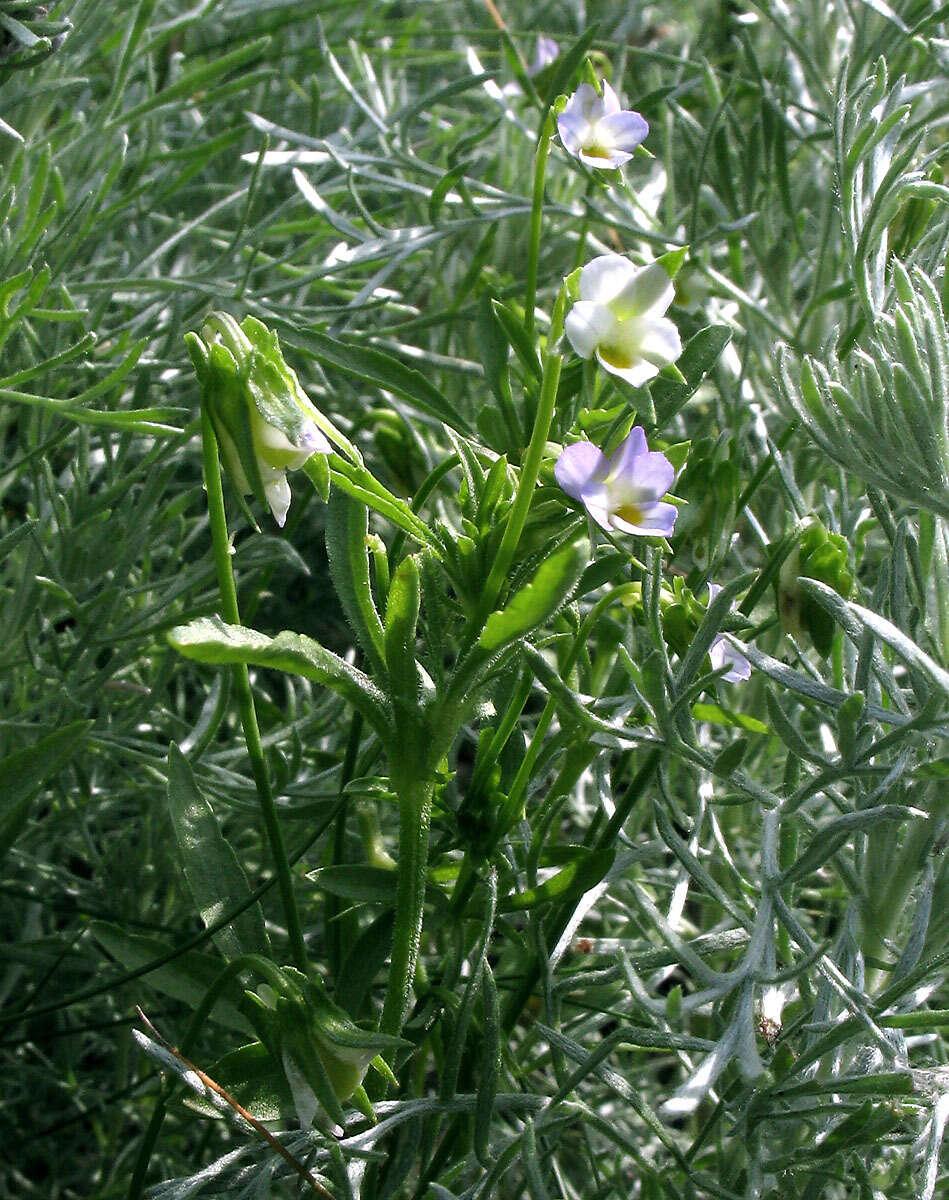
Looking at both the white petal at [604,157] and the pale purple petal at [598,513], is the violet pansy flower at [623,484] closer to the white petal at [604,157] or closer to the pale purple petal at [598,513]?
the pale purple petal at [598,513]

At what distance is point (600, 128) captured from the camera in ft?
2.25

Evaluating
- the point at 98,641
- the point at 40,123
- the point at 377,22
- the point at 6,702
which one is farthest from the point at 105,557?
the point at 377,22

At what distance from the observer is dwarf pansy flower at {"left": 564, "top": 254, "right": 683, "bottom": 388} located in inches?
20.3

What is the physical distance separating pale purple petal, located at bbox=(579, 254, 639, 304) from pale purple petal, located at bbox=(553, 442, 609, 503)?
0.07 metres

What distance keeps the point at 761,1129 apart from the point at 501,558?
314 millimetres

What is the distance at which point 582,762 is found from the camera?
675 millimetres

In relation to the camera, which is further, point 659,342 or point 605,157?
point 605,157

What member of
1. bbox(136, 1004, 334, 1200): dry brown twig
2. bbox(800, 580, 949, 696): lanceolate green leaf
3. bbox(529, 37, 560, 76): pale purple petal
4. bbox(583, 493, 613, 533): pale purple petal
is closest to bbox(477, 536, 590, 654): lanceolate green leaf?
bbox(583, 493, 613, 533): pale purple petal

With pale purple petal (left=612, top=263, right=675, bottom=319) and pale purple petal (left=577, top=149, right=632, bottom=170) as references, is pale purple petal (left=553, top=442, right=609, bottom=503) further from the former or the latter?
pale purple petal (left=577, top=149, right=632, bottom=170)

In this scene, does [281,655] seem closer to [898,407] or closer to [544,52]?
[898,407]

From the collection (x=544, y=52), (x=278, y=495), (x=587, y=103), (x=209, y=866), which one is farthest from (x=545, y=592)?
(x=544, y=52)

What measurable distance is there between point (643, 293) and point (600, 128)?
21 centimetres

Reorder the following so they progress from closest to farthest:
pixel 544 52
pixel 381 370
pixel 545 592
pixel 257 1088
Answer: pixel 545 592 < pixel 257 1088 < pixel 381 370 < pixel 544 52

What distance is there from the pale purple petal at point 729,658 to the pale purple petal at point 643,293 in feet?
0.51
